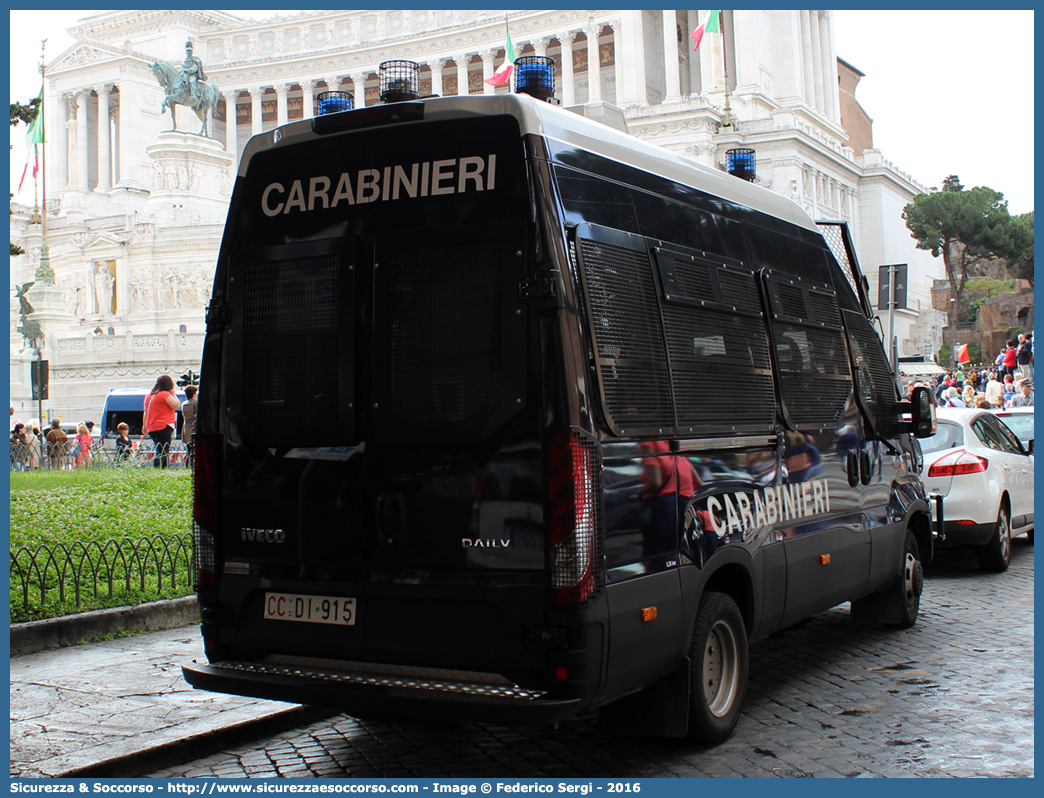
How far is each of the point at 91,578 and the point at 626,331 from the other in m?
5.56

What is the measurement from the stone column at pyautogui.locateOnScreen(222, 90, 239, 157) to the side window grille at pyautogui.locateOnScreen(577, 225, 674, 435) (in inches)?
3286

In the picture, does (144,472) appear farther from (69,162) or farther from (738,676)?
(69,162)

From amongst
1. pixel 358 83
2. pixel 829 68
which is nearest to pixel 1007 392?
pixel 829 68

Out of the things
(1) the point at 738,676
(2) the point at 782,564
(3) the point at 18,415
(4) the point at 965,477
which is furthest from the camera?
(3) the point at 18,415

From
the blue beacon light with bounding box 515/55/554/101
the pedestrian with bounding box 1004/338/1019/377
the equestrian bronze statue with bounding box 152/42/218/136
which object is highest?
the equestrian bronze statue with bounding box 152/42/218/136

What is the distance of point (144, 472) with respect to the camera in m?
17.2

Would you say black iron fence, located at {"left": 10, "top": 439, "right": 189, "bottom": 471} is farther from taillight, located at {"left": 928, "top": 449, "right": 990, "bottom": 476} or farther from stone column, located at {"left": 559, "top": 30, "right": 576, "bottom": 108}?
stone column, located at {"left": 559, "top": 30, "right": 576, "bottom": 108}

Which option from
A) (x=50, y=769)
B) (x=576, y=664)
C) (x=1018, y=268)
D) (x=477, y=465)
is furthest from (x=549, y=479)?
(x=1018, y=268)

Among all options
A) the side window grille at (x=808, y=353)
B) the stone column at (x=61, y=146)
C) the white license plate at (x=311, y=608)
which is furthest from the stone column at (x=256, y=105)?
the white license plate at (x=311, y=608)

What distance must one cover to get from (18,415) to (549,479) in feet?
127

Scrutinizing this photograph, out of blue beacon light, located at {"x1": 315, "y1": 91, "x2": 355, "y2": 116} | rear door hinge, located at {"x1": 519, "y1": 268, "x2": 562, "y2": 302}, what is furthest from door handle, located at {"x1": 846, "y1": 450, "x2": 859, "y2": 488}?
blue beacon light, located at {"x1": 315, "y1": 91, "x2": 355, "y2": 116}

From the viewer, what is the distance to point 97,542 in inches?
326

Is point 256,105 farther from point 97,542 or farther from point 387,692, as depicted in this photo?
point 387,692

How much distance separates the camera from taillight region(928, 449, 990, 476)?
1034cm
